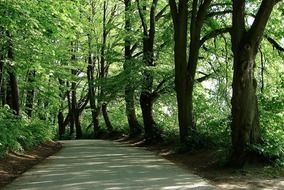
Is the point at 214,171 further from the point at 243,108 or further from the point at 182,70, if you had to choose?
the point at 182,70

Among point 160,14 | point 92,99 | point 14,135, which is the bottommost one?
point 14,135

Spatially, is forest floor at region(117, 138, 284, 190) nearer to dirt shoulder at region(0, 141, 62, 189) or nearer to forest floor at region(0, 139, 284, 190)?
forest floor at region(0, 139, 284, 190)

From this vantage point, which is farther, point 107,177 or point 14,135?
point 14,135

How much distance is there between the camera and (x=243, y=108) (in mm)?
12922

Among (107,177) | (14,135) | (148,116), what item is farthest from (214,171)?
(148,116)

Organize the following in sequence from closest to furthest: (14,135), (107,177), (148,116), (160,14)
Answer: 1. (107,177)
2. (14,135)
3. (148,116)
4. (160,14)

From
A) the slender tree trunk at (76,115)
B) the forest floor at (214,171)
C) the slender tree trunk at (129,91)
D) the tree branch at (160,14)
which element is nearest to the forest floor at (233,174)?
the forest floor at (214,171)

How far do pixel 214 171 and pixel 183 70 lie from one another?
23.9ft

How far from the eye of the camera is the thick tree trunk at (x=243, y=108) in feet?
41.9

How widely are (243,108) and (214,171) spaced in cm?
198

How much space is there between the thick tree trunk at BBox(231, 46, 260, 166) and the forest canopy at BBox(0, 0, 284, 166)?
0.09ft

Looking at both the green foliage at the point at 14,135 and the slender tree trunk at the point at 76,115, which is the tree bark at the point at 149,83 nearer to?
the green foliage at the point at 14,135

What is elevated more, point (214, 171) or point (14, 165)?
point (14, 165)

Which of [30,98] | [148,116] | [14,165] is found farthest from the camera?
[30,98]
